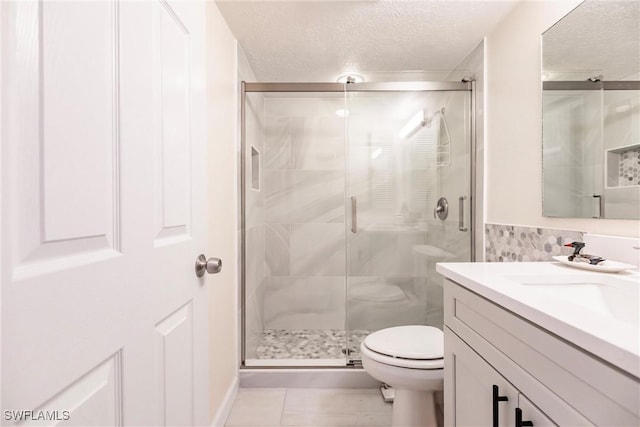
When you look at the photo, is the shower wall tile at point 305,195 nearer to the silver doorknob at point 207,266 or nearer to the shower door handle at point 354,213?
the shower door handle at point 354,213

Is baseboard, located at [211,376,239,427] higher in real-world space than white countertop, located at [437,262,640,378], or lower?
lower

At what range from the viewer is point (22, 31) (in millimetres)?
391

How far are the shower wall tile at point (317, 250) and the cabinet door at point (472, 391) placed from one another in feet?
5.58

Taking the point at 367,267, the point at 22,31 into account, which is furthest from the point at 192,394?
the point at 367,267

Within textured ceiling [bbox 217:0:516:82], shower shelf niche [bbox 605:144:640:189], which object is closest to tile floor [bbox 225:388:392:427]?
shower shelf niche [bbox 605:144:640:189]

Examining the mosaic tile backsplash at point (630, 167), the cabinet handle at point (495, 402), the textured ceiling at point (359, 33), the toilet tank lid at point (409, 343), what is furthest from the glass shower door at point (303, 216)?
the cabinet handle at point (495, 402)

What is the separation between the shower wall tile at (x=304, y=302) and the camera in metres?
2.77

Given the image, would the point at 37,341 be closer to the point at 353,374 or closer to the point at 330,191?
the point at 353,374

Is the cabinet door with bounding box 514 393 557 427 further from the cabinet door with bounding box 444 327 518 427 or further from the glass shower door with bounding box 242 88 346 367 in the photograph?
the glass shower door with bounding box 242 88 346 367

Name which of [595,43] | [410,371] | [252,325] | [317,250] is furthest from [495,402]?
[317,250]

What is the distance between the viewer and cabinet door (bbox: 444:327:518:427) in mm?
737

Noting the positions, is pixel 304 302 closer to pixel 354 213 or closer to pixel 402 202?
pixel 354 213

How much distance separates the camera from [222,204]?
1690mm

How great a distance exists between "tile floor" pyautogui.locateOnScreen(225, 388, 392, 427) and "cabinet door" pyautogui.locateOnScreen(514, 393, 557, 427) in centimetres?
117
